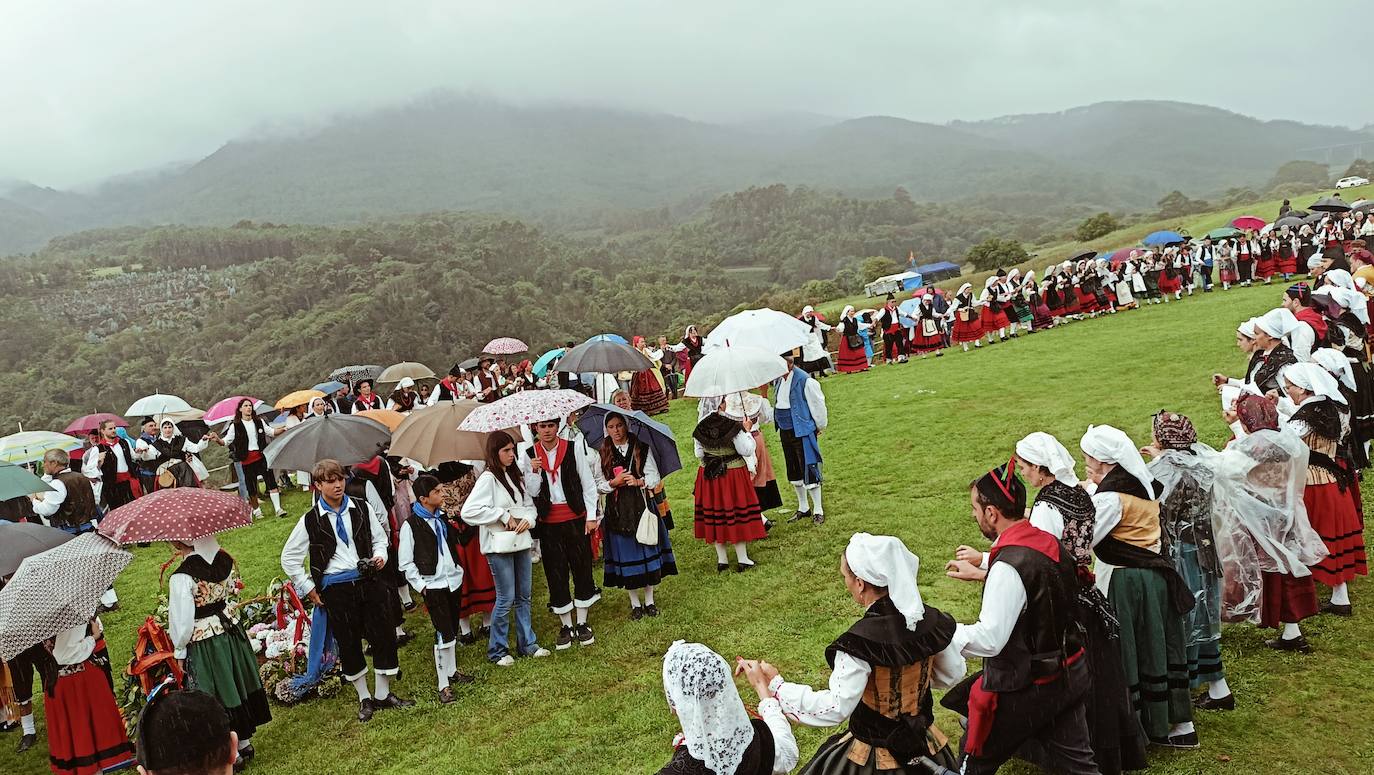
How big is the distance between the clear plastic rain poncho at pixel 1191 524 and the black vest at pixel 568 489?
12.8 ft

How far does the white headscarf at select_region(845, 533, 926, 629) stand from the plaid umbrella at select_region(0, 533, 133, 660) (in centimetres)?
403

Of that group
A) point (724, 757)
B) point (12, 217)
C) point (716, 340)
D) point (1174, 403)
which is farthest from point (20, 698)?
point (12, 217)

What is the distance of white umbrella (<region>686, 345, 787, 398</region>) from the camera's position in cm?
746

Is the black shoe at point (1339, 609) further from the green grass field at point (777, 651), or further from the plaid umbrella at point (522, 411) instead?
the plaid umbrella at point (522, 411)

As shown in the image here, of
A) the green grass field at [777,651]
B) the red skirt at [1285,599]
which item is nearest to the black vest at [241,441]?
the green grass field at [777,651]

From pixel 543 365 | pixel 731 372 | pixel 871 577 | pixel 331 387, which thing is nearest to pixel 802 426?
pixel 731 372

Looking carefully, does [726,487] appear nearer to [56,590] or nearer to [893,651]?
[893,651]

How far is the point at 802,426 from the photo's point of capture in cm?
859

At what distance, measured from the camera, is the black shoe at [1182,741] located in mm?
4246

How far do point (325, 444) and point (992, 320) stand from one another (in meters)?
17.4

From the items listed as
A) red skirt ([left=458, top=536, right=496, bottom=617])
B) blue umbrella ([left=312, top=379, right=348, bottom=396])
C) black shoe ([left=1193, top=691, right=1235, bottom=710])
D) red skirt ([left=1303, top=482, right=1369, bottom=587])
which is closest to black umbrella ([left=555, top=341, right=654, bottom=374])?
red skirt ([left=458, top=536, right=496, bottom=617])

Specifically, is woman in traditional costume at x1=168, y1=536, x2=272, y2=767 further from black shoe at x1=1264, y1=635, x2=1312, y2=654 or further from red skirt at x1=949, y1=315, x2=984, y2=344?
red skirt at x1=949, y1=315, x2=984, y2=344

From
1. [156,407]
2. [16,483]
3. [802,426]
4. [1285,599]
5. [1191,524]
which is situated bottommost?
[1285,599]

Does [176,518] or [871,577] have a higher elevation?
[176,518]
